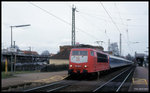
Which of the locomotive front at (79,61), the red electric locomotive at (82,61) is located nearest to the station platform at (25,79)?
the locomotive front at (79,61)

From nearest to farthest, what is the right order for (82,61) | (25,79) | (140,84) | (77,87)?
(77,87), (140,84), (25,79), (82,61)

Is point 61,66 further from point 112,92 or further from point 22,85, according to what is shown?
Result: point 112,92

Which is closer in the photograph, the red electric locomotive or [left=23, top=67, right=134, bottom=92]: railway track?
[left=23, top=67, right=134, bottom=92]: railway track

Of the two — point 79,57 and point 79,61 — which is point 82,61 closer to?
point 79,61

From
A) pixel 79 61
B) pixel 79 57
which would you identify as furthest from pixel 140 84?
pixel 79 57

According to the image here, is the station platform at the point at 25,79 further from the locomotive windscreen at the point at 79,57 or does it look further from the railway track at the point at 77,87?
the locomotive windscreen at the point at 79,57

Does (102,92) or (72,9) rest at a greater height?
(72,9)

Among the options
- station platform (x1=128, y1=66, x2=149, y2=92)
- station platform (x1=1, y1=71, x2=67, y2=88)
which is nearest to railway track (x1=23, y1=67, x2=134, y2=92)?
station platform (x1=128, y1=66, x2=149, y2=92)

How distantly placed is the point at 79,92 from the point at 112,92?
1.89 metres

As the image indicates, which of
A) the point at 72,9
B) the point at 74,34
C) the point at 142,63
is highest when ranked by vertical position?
the point at 72,9

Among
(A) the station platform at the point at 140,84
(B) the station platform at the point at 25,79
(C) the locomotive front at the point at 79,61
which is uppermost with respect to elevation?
(C) the locomotive front at the point at 79,61

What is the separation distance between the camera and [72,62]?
19312 mm

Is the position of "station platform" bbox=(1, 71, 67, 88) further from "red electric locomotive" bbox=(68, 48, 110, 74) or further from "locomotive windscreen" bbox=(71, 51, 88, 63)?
"locomotive windscreen" bbox=(71, 51, 88, 63)

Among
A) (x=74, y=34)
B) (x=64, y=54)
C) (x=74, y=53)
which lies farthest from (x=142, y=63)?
(x=74, y=53)
